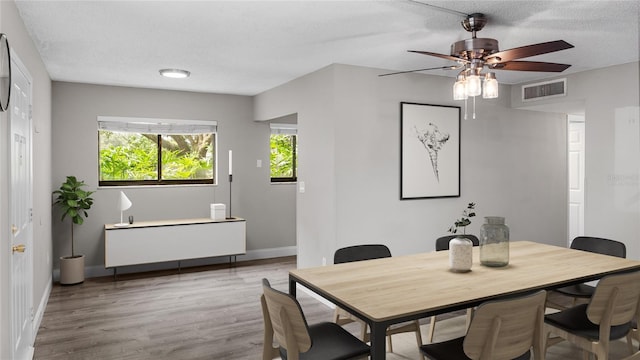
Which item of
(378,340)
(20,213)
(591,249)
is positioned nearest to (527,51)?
(378,340)

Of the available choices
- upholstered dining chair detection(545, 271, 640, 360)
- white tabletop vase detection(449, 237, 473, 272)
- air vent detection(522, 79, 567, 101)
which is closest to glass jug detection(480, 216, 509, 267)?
white tabletop vase detection(449, 237, 473, 272)

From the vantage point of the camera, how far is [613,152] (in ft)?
14.5

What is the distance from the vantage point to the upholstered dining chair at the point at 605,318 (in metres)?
2.29

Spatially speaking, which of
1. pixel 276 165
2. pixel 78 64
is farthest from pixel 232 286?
pixel 78 64

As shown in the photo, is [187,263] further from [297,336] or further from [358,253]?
[297,336]

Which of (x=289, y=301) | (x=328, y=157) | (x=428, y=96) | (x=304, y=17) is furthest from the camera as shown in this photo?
(x=428, y=96)

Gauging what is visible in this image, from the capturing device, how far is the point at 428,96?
4.77 metres

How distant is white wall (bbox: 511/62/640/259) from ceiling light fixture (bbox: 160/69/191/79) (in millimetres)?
4187

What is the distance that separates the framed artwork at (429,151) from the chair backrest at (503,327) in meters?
2.62

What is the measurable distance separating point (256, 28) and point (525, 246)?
8.61ft

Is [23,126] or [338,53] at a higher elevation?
[338,53]

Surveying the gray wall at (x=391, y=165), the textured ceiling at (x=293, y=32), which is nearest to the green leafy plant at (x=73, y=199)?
the textured ceiling at (x=293, y=32)

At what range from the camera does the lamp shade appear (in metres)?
5.36

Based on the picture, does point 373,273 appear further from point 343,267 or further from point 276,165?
point 276,165
